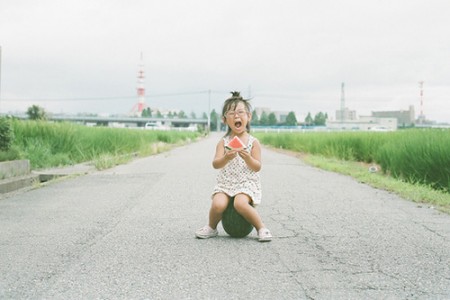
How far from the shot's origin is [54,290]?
129 inches

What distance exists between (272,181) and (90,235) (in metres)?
5.85

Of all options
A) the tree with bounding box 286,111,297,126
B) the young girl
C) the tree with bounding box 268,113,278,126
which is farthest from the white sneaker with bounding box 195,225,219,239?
the tree with bounding box 268,113,278,126

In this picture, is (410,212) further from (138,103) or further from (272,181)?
(138,103)

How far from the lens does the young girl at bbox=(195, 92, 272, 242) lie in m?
4.70

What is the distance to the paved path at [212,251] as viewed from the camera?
10.8ft

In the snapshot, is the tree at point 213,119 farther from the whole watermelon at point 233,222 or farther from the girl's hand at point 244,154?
the girl's hand at point 244,154

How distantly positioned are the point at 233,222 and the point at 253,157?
66cm

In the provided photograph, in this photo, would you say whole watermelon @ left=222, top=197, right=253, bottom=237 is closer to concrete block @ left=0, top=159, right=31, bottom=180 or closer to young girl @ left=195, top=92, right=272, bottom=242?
young girl @ left=195, top=92, right=272, bottom=242

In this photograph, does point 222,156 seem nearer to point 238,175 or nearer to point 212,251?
point 238,175

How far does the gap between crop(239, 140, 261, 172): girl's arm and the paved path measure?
0.72 m

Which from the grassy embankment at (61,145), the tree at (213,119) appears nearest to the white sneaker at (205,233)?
the grassy embankment at (61,145)

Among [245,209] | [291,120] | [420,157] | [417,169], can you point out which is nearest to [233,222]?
[245,209]

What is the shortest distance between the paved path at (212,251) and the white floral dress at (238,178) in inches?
18.7

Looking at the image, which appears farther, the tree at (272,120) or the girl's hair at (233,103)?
the tree at (272,120)
